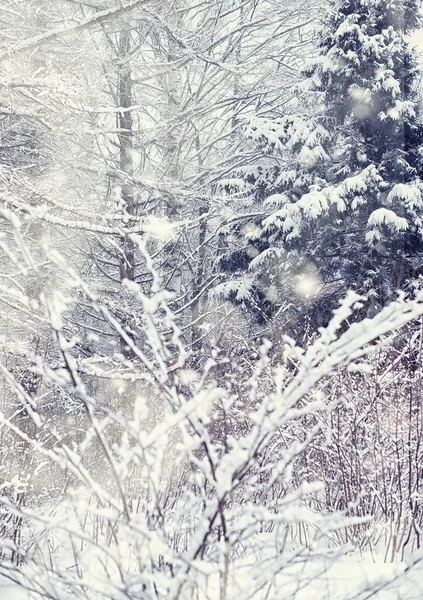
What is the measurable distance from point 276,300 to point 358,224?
2202 millimetres

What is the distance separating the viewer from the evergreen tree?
9742 mm

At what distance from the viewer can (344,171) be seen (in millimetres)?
10125

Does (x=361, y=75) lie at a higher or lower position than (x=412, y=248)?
higher

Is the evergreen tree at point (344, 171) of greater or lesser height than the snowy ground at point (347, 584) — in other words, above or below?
above

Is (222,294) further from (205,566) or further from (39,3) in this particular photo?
(205,566)

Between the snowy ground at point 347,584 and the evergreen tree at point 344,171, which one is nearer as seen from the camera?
the snowy ground at point 347,584

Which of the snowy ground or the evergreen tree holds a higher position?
the evergreen tree

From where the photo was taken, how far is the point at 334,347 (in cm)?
130

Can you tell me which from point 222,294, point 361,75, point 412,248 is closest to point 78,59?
point 222,294

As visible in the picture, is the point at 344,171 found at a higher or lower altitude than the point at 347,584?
higher

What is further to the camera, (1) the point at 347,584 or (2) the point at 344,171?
(2) the point at 344,171

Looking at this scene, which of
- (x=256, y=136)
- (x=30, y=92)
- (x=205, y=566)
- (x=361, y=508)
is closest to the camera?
(x=205, y=566)

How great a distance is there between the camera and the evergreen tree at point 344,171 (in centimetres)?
974

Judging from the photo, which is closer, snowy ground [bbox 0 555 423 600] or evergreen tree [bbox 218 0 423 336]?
snowy ground [bbox 0 555 423 600]
